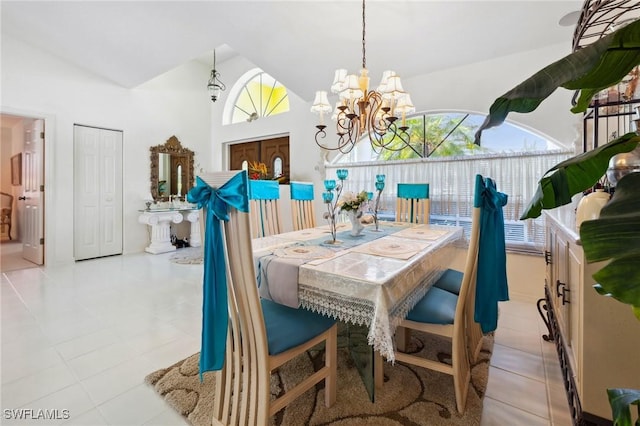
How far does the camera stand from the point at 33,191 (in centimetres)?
429

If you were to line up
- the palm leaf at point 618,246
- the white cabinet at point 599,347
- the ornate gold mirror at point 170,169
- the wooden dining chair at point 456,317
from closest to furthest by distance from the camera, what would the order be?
the palm leaf at point 618,246 < the white cabinet at point 599,347 < the wooden dining chair at point 456,317 < the ornate gold mirror at point 170,169

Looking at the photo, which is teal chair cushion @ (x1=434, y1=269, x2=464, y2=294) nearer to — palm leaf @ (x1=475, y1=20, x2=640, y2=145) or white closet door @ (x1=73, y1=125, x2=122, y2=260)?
palm leaf @ (x1=475, y1=20, x2=640, y2=145)

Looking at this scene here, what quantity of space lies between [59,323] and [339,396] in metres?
2.41

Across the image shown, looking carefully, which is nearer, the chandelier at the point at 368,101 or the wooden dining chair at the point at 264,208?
the chandelier at the point at 368,101

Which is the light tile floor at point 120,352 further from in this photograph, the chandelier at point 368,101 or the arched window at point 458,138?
the chandelier at point 368,101

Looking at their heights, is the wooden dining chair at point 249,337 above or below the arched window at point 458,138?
below

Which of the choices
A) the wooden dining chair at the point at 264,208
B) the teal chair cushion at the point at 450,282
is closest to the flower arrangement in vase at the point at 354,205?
the teal chair cushion at the point at 450,282

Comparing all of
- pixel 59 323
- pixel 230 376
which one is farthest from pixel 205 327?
pixel 59 323

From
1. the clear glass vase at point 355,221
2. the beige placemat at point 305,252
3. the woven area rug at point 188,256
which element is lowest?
the woven area rug at point 188,256

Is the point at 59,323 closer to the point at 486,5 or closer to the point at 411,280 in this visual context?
the point at 411,280

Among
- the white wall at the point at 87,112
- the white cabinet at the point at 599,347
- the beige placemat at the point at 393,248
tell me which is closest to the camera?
the white cabinet at the point at 599,347

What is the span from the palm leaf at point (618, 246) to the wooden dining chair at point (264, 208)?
2211 mm

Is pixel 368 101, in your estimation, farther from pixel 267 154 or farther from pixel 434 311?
pixel 267 154

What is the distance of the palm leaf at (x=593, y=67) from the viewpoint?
480mm
